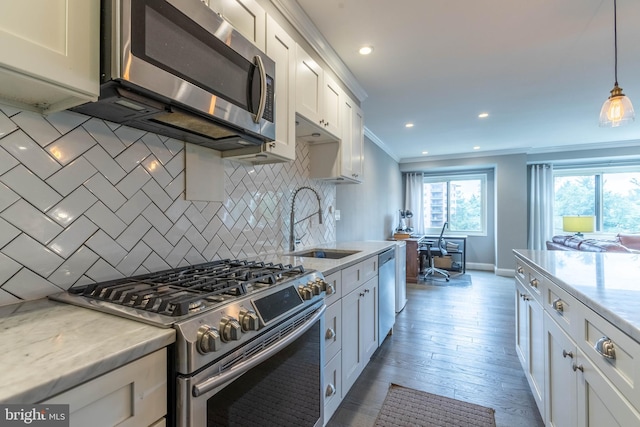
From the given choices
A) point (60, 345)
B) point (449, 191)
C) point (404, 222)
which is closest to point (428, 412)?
point (60, 345)

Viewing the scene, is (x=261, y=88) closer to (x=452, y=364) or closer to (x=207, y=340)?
(x=207, y=340)

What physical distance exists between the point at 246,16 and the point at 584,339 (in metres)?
1.96

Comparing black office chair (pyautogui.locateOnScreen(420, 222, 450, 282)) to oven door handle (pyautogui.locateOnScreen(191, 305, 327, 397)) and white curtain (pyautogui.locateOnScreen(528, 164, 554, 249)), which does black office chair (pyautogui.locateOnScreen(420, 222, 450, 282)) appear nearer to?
white curtain (pyautogui.locateOnScreen(528, 164, 554, 249))

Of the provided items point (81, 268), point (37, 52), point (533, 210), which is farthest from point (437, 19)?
point (533, 210)

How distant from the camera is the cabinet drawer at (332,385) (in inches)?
63.9

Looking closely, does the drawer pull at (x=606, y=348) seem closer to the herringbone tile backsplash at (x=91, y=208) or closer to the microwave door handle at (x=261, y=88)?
the microwave door handle at (x=261, y=88)

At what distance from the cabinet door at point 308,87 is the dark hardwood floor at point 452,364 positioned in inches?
75.1

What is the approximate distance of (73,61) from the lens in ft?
2.72

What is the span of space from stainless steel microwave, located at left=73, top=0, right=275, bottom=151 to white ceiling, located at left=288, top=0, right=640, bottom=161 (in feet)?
2.82

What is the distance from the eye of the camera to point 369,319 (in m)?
2.32

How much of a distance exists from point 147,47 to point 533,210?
285 inches

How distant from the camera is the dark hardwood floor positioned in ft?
6.24

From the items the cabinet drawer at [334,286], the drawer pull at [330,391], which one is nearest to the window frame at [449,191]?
the cabinet drawer at [334,286]

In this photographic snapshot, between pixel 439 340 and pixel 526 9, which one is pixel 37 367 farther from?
pixel 439 340
